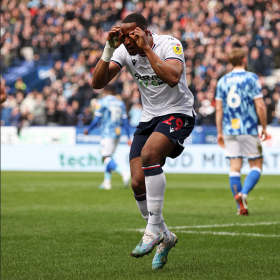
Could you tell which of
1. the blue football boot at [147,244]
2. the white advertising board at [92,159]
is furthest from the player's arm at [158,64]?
the white advertising board at [92,159]

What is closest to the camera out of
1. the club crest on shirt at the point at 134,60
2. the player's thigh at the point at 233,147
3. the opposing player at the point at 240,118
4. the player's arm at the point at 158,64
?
the player's arm at the point at 158,64

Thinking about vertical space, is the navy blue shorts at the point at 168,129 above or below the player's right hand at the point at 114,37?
below

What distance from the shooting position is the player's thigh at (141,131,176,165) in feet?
15.4

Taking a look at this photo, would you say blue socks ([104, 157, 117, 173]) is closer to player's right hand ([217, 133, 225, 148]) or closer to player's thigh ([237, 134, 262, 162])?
player's right hand ([217, 133, 225, 148])

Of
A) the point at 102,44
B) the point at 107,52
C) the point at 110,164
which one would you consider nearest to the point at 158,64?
the point at 107,52

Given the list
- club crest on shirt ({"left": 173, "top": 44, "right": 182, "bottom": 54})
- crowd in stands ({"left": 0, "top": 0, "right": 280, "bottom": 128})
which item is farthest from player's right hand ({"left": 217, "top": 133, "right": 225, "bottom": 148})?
crowd in stands ({"left": 0, "top": 0, "right": 280, "bottom": 128})

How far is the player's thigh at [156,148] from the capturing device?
468 cm

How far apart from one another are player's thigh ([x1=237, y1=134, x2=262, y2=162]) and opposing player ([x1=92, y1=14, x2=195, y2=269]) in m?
3.81

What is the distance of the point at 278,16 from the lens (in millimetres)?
22906

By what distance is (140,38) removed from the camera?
452 centimetres

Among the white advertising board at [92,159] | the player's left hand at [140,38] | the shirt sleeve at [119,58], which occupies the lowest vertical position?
the white advertising board at [92,159]

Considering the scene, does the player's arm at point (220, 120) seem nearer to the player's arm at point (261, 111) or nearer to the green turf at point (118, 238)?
the player's arm at point (261, 111)

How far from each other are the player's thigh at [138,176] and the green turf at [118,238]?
0.64m

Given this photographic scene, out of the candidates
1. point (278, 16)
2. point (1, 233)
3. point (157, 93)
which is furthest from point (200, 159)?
point (157, 93)
